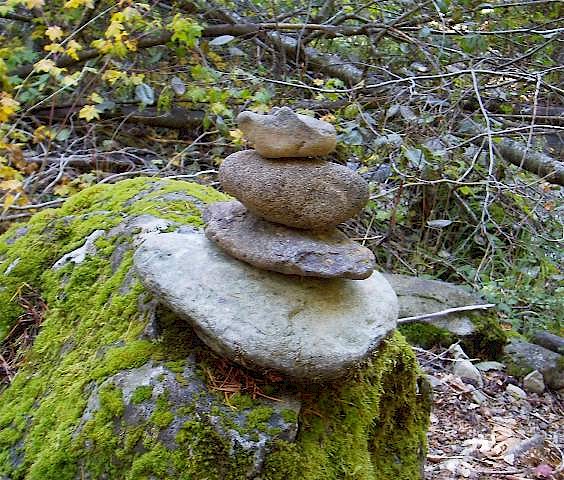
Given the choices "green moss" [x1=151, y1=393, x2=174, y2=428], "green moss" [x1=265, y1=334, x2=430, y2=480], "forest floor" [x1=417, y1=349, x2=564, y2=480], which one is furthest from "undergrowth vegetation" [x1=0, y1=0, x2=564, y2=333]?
"green moss" [x1=151, y1=393, x2=174, y2=428]

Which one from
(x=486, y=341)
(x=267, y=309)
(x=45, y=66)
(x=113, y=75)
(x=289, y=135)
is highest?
(x=289, y=135)

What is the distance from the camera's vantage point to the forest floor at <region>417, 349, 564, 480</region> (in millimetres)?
3027

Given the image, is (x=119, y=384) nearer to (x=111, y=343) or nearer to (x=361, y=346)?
(x=111, y=343)

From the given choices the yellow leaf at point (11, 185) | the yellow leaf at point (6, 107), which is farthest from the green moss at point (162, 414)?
the yellow leaf at point (6, 107)

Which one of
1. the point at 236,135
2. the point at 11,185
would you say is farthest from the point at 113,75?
the point at 11,185

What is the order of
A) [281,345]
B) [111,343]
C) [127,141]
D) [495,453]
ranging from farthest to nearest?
[127,141] < [495,453] < [111,343] < [281,345]

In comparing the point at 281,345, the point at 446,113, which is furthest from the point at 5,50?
the point at 281,345

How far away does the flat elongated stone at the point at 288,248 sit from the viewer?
1741 mm

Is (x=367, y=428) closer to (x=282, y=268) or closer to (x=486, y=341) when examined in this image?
(x=282, y=268)

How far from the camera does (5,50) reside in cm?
496

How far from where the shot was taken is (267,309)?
1.79 metres

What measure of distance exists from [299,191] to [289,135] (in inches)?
6.6

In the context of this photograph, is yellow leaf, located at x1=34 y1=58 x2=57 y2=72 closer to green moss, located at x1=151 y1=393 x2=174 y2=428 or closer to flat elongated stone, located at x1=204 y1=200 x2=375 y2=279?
flat elongated stone, located at x1=204 y1=200 x2=375 y2=279

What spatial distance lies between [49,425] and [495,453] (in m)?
2.26
